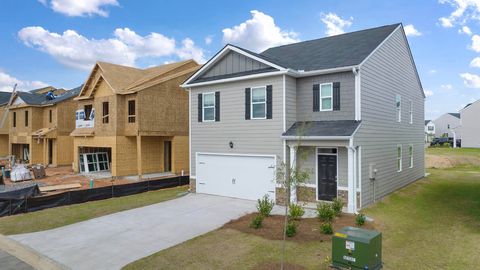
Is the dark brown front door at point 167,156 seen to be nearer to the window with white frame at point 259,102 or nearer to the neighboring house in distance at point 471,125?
the window with white frame at point 259,102

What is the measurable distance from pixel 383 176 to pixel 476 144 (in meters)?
43.3

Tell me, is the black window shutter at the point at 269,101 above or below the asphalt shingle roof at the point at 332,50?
below

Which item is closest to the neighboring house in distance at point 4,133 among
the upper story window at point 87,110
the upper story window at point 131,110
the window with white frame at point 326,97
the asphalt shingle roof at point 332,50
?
the upper story window at point 87,110

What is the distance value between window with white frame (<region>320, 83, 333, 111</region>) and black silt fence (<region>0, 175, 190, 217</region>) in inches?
430

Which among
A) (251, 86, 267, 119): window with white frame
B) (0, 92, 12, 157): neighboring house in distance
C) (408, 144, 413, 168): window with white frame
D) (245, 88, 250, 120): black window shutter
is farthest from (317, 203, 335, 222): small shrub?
(0, 92, 12, 157): neighboring house in distance

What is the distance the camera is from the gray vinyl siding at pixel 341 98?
1395 cm

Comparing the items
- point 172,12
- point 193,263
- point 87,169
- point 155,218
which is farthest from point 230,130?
point 87,169

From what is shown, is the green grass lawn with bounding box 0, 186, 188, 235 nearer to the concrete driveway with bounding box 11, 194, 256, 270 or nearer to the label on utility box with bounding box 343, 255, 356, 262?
the concrete driveway with bounding box 11, 194, 256, 270

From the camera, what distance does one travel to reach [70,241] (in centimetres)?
1053

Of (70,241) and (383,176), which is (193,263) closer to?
(70,241)

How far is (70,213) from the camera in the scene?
14203 millimetres

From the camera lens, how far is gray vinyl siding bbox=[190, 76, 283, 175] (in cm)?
1478

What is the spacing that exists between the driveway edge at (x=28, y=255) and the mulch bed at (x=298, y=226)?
5434 mm

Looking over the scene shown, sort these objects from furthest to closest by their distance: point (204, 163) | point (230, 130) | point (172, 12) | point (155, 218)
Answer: point (172, 12) → point (204, 163) → point (230, 130) → point (155, 218)
